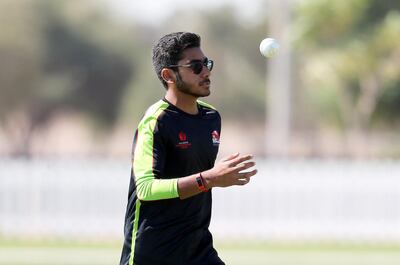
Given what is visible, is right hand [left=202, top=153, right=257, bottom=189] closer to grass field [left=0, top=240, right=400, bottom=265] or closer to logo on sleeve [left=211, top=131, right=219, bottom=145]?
logo on sleeve [left=211, top=131, right=219, bottom=145]

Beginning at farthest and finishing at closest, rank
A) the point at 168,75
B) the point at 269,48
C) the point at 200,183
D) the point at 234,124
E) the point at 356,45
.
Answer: the point at 234,124
the point at 356,45
the point at 269,48
the point at 168,75
the point at 200,183

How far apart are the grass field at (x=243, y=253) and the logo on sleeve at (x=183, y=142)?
26.1ft

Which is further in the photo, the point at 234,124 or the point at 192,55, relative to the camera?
the point at 234,124

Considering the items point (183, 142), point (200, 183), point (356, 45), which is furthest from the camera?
point (356, 45)

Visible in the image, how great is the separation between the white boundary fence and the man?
39.6ft

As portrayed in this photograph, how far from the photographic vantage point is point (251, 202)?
19.4 m

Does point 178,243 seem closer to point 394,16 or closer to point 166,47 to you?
point 166,47

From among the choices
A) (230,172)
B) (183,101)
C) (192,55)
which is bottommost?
(230,172)

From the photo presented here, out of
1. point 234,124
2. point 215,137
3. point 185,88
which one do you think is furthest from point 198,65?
point 234,124

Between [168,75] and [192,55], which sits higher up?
[192,55]

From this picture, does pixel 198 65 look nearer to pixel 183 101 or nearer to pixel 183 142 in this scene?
pixel 183 101

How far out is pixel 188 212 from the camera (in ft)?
22.6

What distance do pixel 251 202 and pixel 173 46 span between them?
40.9 ft

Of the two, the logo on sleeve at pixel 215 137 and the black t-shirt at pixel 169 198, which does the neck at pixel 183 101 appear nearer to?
the black t-shirt at pixel 169 198
